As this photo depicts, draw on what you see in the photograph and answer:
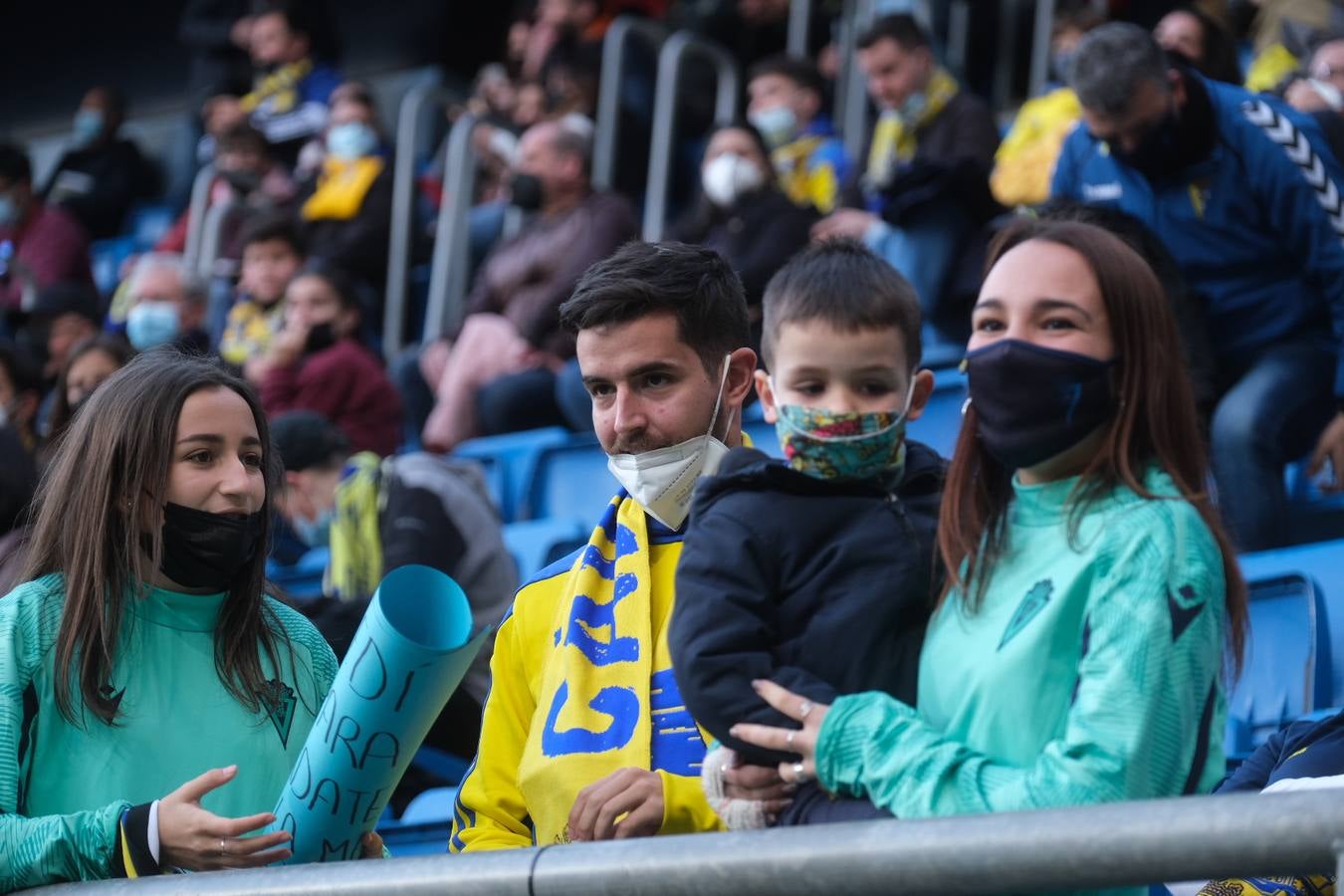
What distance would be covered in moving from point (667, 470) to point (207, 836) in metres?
0.74

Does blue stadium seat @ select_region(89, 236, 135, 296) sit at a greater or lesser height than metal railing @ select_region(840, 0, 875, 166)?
lesser

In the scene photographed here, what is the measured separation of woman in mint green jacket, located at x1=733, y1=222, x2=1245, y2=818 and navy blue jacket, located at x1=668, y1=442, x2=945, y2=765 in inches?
1.8

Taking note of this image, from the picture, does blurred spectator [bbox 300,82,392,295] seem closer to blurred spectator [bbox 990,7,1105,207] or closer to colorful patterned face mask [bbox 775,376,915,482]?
blurred spectator [bbox 990,7,1105,207]

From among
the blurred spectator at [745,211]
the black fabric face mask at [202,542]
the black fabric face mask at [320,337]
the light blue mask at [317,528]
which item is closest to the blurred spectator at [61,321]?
the black fabric face mask at [320,337]

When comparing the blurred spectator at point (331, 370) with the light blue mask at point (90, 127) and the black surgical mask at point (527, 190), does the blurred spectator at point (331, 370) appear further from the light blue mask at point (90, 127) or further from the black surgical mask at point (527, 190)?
the light blue mask at point (90, 127)

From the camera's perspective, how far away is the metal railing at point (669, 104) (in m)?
8.21

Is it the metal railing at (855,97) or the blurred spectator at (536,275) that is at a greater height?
the metal railing at (855,97)

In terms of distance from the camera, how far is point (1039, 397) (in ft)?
7.04

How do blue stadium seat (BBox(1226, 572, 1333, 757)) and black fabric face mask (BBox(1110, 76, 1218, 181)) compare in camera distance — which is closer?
blue stadium seat (BBox(1226, 572, 1333, 757))

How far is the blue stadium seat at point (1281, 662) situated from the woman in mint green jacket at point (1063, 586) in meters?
1.92

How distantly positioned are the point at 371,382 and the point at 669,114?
1.98m

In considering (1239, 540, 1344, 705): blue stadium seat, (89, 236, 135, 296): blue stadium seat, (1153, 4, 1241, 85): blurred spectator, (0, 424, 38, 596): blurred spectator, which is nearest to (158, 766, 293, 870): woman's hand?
(1239, 540, 1344, 705): blue stadium seat

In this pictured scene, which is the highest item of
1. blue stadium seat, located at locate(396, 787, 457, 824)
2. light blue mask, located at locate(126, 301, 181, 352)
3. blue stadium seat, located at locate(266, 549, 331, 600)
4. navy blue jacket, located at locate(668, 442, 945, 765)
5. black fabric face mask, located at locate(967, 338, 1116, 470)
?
black fabric face mask, located at locate(967, 338, 1116, 470)

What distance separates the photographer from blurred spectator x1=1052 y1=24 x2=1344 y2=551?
15.0 feet
